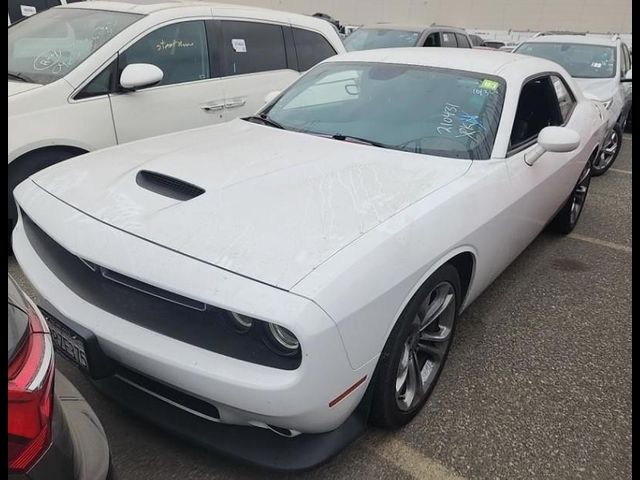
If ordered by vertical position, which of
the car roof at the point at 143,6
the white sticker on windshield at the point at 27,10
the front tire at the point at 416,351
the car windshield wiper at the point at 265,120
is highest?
the white sticker on windshield at the point at 27,10

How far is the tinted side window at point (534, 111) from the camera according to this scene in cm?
303

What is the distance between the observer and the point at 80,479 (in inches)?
51.0

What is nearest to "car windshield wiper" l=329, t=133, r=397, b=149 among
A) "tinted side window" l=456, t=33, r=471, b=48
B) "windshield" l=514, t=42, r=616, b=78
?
"windshield" l=514, t=42, r=616, b=78

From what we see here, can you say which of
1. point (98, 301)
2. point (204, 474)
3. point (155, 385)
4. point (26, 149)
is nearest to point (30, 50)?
point (26, 149)

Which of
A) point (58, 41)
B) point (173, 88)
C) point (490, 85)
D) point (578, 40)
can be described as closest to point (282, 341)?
point (490, 85)

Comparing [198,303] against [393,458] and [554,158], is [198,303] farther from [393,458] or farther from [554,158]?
[554,158]

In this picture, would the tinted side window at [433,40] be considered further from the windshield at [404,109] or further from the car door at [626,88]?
the windshield at [404,109]

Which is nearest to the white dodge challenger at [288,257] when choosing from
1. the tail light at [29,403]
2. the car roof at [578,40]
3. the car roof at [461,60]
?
the car roof at [461,60]

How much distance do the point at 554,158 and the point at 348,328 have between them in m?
2.31

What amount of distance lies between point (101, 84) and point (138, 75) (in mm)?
296

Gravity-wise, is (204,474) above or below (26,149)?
below

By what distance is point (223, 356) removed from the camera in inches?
67.9

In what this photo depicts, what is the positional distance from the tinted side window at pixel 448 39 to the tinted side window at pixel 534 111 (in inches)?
244

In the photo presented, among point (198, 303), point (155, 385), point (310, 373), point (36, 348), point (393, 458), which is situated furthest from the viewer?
point (393, 458)
